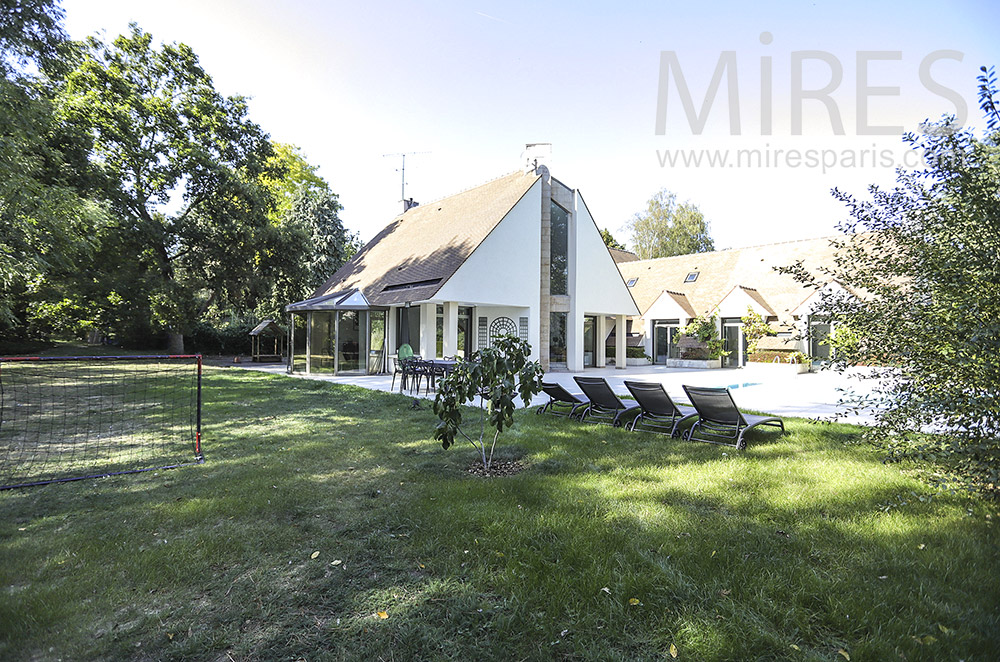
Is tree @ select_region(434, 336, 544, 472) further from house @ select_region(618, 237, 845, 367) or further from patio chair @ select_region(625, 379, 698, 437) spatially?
house @ select_region(618, 237, 845, 367)

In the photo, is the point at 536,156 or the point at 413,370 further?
the point at 536,156

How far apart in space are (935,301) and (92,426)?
12213 mm

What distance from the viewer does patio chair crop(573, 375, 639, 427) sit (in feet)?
27.6

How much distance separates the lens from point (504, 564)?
11.2 ft

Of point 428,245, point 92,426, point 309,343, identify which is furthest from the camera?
point 428,245

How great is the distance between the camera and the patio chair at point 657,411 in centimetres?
758

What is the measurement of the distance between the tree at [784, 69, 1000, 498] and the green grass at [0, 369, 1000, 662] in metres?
0.80

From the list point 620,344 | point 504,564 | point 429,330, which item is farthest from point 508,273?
point 504,564

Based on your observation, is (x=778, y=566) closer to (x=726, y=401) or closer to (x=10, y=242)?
(x=726, y=401)

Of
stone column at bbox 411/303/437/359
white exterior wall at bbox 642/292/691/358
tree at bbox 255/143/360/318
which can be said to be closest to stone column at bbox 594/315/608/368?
white exterior wall at bbox 642/292/691/358

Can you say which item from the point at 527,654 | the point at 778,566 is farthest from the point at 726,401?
the point at 527,654

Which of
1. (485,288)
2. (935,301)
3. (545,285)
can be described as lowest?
(935,301)

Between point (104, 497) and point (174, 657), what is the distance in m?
3.40

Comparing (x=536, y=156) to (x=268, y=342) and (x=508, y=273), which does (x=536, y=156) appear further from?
(x=268, y=342)
